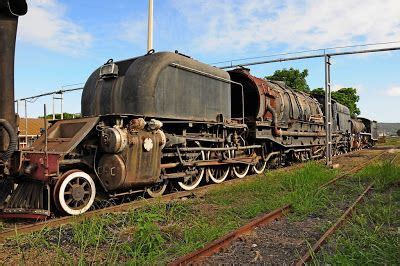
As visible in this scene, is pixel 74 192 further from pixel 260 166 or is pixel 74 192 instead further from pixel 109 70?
pixel 260 166

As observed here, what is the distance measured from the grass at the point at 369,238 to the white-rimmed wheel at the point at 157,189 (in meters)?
3.84

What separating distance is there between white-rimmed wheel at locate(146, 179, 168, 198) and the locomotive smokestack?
3.09 m

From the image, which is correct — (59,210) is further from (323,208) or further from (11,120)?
(323,208)

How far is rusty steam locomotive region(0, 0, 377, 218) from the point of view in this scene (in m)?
5.75

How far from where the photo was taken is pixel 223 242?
432 centimetres

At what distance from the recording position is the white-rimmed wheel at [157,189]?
7.61 meters

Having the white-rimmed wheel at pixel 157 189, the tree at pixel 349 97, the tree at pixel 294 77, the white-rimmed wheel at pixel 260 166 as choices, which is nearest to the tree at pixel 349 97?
the tree at pixel 349 97

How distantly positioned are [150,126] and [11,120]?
2375mm

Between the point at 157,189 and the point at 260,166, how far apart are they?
5.43 m

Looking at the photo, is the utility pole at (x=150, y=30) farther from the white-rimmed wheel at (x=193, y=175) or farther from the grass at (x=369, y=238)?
the grass at (x=369, y=238)

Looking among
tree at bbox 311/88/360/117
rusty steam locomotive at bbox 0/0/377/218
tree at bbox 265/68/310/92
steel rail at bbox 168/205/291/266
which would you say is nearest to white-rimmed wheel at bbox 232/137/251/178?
rusty steam locomotive at bbox 0/0/377/218

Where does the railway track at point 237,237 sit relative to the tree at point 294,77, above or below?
below

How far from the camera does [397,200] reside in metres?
7.26

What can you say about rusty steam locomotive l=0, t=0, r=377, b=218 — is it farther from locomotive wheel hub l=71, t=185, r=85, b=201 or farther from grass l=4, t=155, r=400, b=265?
grass l=4, t=155, r=400, b=265
